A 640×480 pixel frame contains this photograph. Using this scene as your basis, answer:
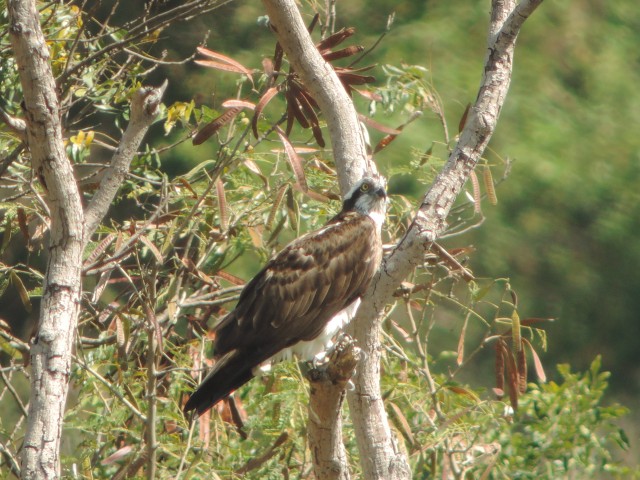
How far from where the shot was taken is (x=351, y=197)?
3.35 metres

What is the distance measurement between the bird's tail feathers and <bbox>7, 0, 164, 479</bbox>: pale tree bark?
81 cm

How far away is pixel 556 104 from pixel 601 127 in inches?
12.4

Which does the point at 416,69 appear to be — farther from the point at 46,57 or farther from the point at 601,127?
the point at 601,127

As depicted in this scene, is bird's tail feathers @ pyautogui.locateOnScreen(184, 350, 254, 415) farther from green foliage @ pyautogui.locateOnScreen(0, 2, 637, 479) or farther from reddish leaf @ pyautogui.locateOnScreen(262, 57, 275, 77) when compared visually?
reddish leaf @ pyautogui.locateOnScreen(262, 57, 275, 77)

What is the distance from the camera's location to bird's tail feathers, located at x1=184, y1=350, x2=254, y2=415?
3.13 metres

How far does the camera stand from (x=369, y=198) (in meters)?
3.49

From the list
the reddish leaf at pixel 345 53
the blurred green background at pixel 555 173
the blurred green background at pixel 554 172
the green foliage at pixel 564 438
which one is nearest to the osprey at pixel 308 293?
the reddish leaf at pixel 345 53

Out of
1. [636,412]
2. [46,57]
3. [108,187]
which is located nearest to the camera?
[46,57]

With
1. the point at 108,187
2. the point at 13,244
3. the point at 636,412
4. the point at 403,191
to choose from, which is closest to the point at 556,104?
the point at 403,191

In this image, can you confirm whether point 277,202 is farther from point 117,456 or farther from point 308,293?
point 117,456

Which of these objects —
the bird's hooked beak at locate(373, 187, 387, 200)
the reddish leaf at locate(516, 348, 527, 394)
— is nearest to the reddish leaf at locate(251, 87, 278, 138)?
the bird's hooked beak at locate(373, 187, 387, 200)

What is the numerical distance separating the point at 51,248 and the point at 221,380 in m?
0.94

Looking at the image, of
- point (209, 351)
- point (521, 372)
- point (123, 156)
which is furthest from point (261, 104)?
point (521, 372)

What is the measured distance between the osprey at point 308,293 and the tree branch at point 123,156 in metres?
0.85
